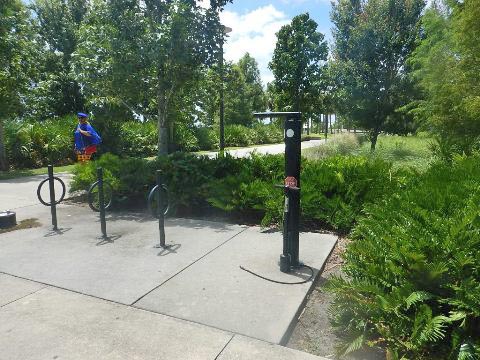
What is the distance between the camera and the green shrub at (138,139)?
18.2 metres

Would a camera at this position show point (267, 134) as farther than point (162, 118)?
Yes

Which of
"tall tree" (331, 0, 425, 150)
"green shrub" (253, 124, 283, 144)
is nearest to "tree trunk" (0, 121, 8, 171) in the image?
"tall tree" (331, 0, 425, 150)

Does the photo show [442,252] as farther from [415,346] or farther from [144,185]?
[144,185]

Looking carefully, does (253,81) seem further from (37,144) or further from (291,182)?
(291,182)

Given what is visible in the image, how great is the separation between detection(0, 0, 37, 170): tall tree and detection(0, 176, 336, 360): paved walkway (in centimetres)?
893

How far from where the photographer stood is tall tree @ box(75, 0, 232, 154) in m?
7.04

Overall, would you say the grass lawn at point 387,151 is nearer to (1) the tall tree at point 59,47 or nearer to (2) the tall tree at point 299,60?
(2) the tall tree at point 299,60

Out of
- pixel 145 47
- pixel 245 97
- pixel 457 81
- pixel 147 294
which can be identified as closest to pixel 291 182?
pixel 147 294

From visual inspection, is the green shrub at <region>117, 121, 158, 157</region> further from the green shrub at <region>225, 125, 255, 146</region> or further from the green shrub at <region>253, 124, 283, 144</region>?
the green shrub at <region>253, 124, 283, 144</region>

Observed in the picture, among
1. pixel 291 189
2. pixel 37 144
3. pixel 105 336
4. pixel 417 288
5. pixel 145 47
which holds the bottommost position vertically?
pixel 105 336

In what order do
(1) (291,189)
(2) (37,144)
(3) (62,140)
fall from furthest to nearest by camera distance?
(3) (62,140), (2) (37,144), (1) (291,189)

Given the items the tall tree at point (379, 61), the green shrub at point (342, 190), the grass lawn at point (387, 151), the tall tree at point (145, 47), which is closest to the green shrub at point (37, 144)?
the tall tree at point (145, 47)

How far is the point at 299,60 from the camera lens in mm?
21750

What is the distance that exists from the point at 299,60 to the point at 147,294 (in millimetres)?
20491
